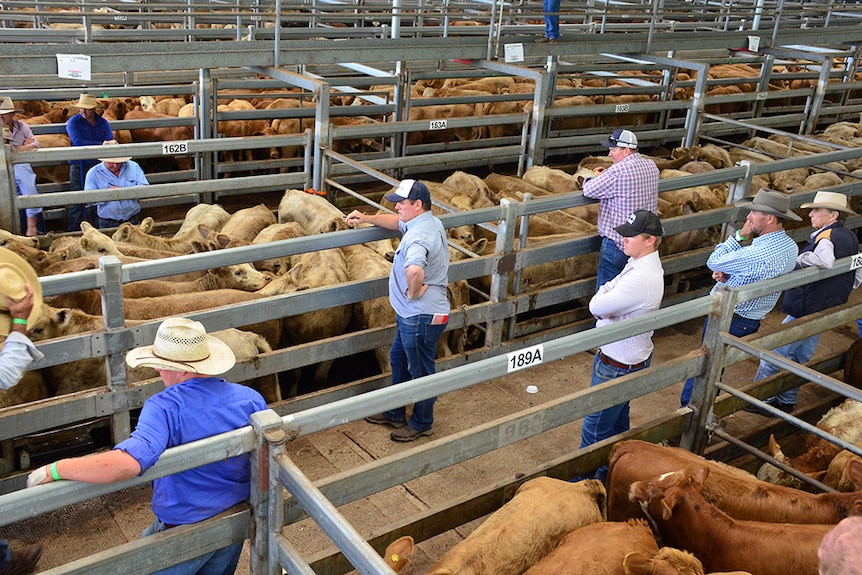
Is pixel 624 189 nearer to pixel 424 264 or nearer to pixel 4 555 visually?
pixel 424 264

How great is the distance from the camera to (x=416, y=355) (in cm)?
636

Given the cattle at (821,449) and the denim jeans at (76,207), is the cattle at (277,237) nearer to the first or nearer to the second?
the denim jeans at (76,207)

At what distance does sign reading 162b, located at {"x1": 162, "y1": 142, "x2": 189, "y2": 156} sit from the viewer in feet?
25.5

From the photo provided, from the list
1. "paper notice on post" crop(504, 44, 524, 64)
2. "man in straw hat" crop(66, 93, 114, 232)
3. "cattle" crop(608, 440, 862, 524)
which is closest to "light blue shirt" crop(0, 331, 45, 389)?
"cattle" crop(608, 440, 862, 524)

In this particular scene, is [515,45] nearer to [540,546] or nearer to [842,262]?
[842,262]

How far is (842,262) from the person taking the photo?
5836 mm

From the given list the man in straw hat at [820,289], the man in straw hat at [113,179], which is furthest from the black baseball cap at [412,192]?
the man in straw hat at [113,179]

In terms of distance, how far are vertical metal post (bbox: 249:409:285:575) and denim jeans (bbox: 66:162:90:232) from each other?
21.9ft

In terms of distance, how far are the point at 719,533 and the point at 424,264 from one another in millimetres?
2722

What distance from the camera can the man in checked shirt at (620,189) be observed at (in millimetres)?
7465

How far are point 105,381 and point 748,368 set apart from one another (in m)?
5.82

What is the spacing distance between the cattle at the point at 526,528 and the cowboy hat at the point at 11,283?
2.20 meters

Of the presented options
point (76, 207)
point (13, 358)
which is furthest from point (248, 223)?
point (13, 358)

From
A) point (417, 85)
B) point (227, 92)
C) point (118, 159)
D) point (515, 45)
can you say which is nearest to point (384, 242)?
point (118, 159)
